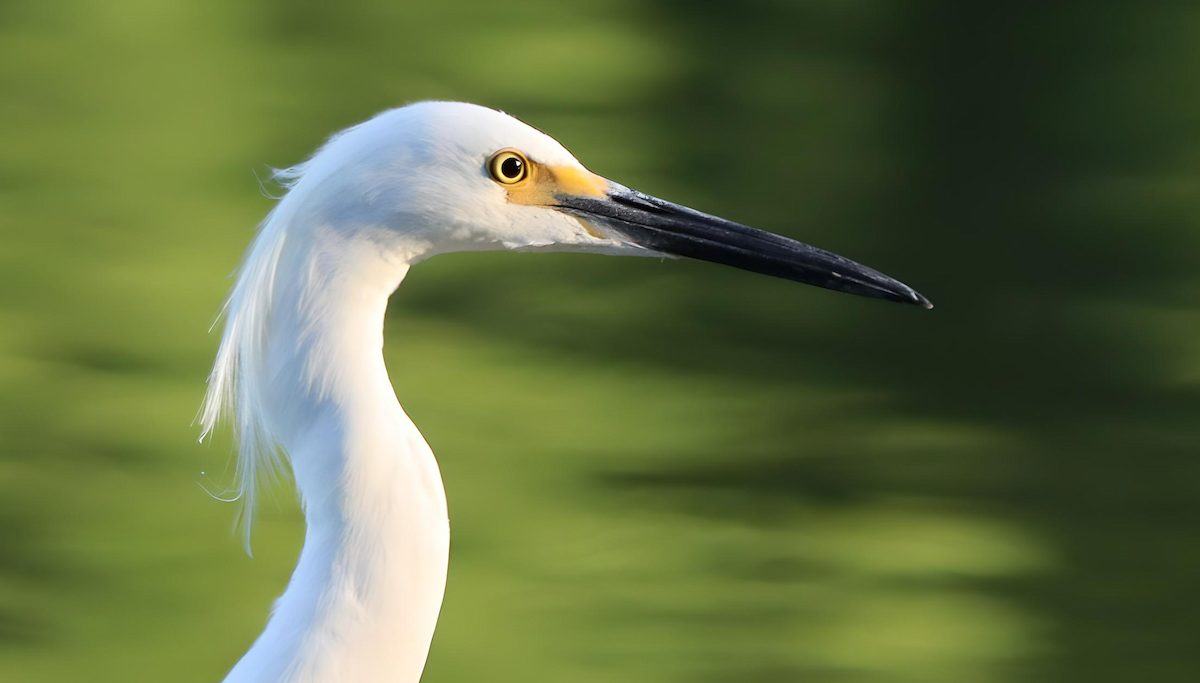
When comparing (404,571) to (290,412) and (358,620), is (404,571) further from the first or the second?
(290,412)

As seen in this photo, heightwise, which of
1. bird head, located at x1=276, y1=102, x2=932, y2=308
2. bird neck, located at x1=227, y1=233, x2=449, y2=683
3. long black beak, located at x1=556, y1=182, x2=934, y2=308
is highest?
long black beak, located at x1=556, y1=182, x2=934, y2=308

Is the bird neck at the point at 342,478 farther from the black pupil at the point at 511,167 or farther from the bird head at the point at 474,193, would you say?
the black pupil at the point at 511,167

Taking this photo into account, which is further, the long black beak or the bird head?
the long black beak

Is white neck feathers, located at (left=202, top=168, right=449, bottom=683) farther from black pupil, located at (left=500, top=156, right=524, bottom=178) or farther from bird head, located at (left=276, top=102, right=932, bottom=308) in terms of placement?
black pupil, located at (left=500, top=156, right=524, bottom=178)

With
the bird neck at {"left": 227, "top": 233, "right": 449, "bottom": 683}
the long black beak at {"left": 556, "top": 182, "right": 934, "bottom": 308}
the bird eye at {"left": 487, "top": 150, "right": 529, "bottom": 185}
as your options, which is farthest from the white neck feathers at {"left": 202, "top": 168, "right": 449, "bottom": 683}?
the long black beak at {"left": 556, "top": 182, "right": 934, "bottom": 308}

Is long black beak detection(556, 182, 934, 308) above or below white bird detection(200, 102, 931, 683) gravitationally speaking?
above

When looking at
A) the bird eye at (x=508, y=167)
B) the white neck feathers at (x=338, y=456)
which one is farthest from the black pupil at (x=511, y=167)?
the white neck feathers at (x=338, y=456)

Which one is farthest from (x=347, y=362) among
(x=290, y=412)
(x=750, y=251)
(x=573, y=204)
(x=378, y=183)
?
(x=750, y=251)

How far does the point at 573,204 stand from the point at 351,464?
1.25ft

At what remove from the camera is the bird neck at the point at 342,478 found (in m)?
1.20

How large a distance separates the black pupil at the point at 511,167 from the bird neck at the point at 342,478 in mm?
161

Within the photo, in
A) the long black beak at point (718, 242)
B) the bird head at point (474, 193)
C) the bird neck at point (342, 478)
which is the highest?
the long black beak at point (718, 242)

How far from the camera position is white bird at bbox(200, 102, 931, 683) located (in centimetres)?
121

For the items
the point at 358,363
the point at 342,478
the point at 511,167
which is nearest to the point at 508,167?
the point at 511,167
